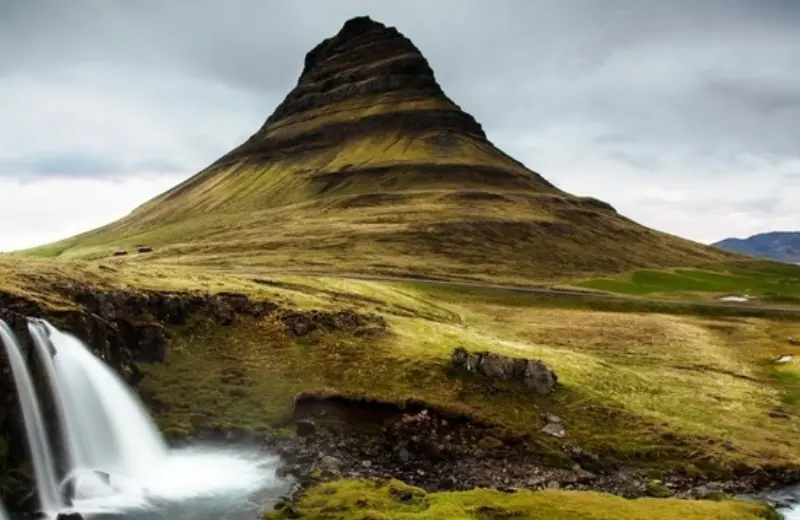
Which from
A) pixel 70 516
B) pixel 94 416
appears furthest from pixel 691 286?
pixel 70 516

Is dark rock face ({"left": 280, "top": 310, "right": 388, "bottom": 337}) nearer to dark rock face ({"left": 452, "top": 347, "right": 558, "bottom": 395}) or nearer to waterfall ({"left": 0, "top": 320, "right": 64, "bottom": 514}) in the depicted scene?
dark rock face ({"left": 452, "top": 347, "right": 558, "bottom": 395})

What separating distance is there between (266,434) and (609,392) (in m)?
33.2

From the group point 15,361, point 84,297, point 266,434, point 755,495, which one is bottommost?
point 755,495

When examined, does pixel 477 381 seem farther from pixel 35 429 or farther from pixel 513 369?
pixel 35 429

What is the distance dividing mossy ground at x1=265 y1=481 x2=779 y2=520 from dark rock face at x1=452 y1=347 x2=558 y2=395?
20.0m

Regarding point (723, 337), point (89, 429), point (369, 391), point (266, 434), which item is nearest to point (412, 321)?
point (369, 391)

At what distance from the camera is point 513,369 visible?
63.4 metres

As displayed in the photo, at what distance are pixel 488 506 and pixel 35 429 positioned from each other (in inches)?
1131

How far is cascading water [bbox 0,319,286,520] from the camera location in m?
41.3

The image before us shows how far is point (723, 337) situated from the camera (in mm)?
106438

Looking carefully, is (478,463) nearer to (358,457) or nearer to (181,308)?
(358,457)

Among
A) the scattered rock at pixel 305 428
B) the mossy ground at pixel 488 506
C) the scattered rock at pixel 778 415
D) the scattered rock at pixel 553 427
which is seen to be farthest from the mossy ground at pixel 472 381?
the mossy ground at pixel 488 506

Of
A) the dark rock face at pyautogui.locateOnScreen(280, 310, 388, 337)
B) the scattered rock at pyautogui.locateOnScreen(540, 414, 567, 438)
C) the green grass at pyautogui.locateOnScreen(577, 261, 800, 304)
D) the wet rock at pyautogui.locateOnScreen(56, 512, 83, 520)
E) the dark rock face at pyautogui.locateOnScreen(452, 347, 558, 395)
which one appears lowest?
the wet rock at pyautogui.locateOnScreen(56, 512, 83, 520)

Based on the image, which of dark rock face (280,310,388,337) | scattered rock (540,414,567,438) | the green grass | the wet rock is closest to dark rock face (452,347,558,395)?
scattered rock (540,414,567,438)
